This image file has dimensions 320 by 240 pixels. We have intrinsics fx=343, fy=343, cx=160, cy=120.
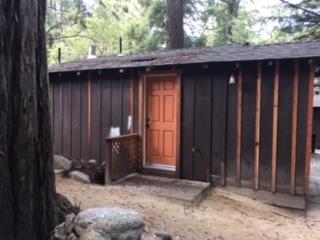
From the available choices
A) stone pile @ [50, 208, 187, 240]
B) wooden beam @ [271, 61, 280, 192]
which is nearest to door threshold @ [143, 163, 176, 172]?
wooden beam @ [271, 61, 280, 192]

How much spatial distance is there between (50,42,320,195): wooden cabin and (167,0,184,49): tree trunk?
6.26m

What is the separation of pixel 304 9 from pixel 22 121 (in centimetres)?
1308

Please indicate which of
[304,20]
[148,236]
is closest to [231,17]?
[304,20]

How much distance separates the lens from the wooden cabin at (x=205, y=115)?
611 cm

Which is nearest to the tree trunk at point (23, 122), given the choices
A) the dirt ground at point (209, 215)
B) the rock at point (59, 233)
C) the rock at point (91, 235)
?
the rock at point (59, 233)

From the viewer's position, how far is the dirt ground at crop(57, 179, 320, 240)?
448 cm

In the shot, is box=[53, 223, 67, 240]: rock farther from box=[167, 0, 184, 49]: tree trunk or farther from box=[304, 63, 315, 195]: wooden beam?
box=[167, 0, 184, 49]: tree trunk

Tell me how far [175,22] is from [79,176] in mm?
8721

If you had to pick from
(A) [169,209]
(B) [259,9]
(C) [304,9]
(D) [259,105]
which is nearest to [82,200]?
(A) [169,209]

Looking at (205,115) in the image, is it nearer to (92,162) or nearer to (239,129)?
(239,129)

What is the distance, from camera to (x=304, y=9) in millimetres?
13203

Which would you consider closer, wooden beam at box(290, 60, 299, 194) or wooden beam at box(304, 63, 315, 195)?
wooden beam at box(304, 63, 315, 195)

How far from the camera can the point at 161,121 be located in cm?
760

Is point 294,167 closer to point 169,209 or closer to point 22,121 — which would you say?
point 169,209
